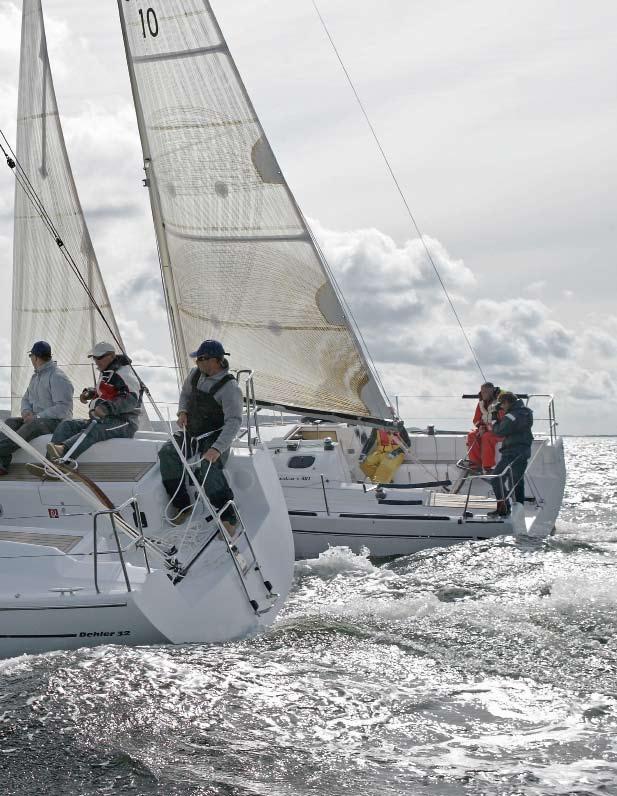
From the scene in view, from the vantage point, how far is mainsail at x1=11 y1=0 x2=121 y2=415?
15.7 meters

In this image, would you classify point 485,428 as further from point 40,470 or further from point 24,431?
point 40,470

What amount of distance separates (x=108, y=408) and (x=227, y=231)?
216 inches

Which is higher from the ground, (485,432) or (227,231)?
(227,231)

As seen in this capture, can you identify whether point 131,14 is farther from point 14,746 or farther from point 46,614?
point 14,746

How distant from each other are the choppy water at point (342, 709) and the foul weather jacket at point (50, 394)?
2.65 m

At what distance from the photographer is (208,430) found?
732cm

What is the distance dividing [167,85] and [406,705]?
33.1 feet

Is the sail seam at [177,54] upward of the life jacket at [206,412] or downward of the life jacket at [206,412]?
upward

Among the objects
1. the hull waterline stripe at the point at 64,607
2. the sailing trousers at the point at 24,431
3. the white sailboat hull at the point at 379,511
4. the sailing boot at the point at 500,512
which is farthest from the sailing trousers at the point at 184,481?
the sailing boot at the point at 500,512

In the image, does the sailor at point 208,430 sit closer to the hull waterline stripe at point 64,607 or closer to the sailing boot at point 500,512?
the hull waterline stripe at point 64,607

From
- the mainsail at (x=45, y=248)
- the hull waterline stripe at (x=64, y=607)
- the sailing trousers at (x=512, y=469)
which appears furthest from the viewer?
the mainsail at (x=45, y=248)

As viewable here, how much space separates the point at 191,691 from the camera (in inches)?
201

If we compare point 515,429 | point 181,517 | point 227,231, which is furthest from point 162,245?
point 181,517

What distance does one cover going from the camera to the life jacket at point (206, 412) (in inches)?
284
